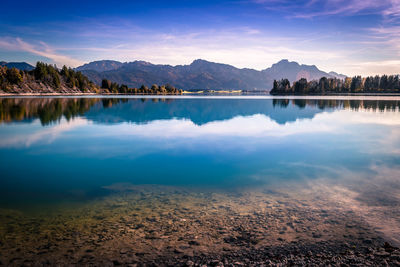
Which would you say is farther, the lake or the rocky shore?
the lake

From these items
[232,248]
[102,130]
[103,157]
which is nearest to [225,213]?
[232,248]

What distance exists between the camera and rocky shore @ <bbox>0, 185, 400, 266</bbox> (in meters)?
6.60

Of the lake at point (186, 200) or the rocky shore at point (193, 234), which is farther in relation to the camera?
the lake at point (186, 200)

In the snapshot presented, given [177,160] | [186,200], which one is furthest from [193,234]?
[177,160]

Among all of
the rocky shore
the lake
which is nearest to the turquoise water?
the lake

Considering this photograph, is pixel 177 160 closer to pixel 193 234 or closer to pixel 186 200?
pixel 186 200

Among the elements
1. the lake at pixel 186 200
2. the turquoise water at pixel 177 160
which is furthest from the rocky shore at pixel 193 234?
the turquoise water at pixel 177 160

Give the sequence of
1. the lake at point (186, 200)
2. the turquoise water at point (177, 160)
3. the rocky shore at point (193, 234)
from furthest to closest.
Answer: the turquoise water at point (177, 160) < the lake at point (186, 200) < the rocky shore at point (193, 234)

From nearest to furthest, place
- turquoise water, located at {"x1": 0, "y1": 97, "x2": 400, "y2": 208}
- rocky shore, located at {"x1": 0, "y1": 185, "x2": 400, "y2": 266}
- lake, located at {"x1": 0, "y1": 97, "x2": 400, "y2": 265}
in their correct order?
rocky shore, located at {"x1": 0, "y1": 185, "x2": 400, "y2": 266} → lake, located at {"x1": 0, "y1": 97, "x2": 400, "y2": 265} → turquoise water, located at {"x1": 0, "y1": 97, "x2": 400, "y2": 208}

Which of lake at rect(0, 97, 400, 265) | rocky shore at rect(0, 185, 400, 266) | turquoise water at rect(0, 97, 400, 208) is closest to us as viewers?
rocky shore at rect(0, 185, 400, 266)

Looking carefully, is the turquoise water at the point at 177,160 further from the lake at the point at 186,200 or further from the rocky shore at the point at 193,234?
the rocky shore at the point at 193,234

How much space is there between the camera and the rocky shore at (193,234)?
6598mm

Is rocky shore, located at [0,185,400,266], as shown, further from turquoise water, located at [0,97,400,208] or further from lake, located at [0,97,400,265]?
turquoise water, located at [0,97,400,208]

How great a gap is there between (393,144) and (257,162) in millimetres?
15536
